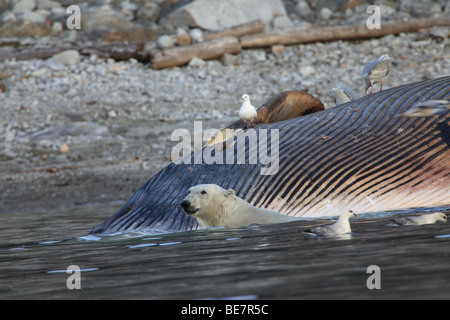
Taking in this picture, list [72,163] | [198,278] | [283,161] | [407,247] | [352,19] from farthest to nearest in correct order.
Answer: [352,19]
[72,163]
[283,161]
[407,247]
[198,278]

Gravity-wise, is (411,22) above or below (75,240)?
above

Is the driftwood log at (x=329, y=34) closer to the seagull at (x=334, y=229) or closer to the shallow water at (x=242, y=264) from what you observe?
the shallow water at (x=242, y=264)

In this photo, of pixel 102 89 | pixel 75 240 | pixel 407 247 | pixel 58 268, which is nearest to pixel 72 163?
pixel 102 89

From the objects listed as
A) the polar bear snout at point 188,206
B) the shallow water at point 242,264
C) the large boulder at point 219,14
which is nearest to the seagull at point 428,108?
the shallow water at point 242,264

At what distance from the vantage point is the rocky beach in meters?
13.7

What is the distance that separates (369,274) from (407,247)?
93 cm

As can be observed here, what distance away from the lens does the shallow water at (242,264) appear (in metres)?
3.81

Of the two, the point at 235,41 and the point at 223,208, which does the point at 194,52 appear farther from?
the point at 223,208

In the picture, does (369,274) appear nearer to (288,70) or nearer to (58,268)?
(58,268)

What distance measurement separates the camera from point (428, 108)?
6.32 meters

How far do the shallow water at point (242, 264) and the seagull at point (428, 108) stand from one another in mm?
800

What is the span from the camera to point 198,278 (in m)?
4.32

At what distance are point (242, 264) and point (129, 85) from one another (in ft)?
44.2
